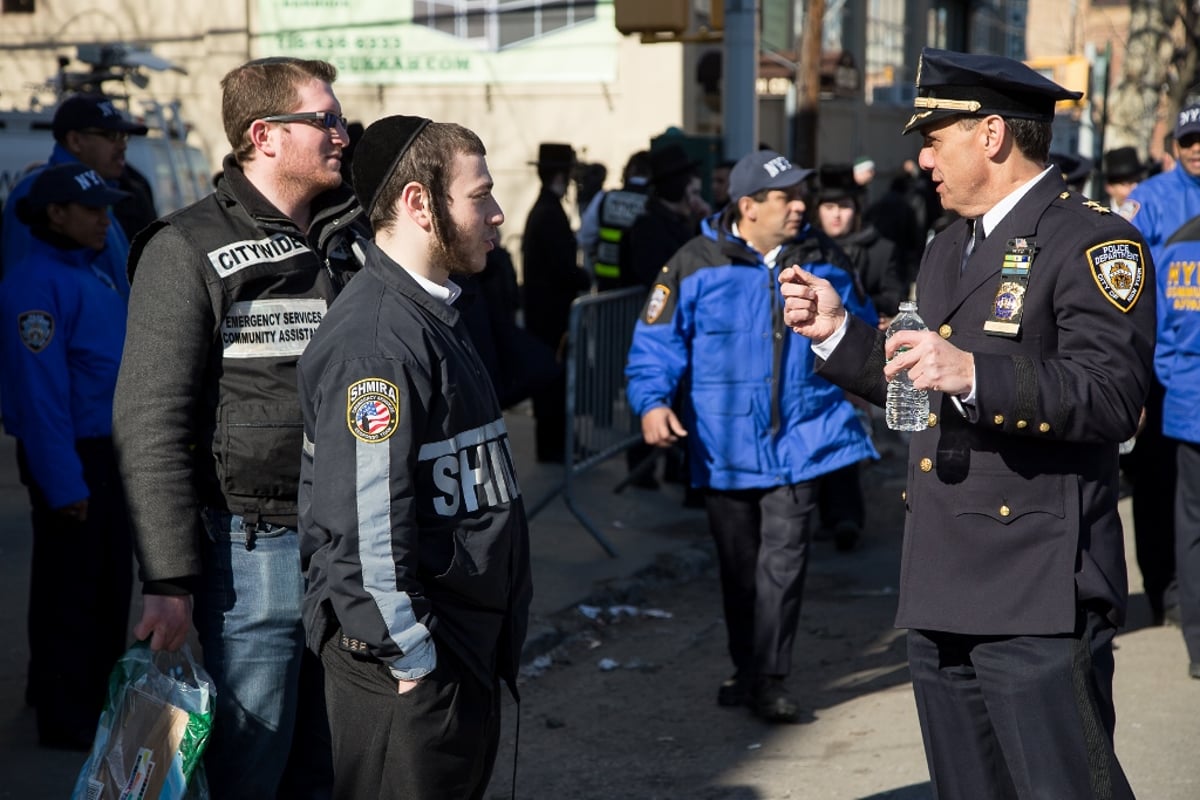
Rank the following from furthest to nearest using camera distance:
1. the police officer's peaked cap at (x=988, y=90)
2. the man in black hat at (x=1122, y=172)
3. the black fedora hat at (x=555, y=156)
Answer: the black fedora hat at (x=555, y=156) < the man in black hat at (x=1122, y=172) < the police officer's peaked cap at (x=988, y=90)

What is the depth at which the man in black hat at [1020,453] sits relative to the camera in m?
3.08

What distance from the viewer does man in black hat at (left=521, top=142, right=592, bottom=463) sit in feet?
33.1

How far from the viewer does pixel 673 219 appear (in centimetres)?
959

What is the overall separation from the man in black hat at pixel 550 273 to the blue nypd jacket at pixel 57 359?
16.1 feet

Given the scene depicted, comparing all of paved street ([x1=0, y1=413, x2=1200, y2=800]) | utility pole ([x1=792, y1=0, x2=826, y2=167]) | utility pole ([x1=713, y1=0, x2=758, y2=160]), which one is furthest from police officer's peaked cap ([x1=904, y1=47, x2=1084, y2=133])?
utility pole ([x1=792, y1=0, x2=826, y2=167])

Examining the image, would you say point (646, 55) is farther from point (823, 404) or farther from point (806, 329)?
point (806, 329)

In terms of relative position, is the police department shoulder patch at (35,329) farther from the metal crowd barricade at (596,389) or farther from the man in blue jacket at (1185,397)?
the man in blue jacket at (1185,397)

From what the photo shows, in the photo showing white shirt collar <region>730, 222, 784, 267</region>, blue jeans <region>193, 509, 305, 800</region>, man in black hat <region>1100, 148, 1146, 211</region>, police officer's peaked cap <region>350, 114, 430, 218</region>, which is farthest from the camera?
man in black hat <region>1100, 148, 1146, 211</region>

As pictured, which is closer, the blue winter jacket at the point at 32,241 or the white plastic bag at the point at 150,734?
the white plastic bag at the point at 150,734

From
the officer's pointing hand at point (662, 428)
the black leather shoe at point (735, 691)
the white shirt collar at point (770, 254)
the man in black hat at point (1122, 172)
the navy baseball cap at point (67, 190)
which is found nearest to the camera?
the navy baseball cap at point (67, 190)

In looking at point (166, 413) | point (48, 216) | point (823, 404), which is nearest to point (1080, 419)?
point (166, 413)

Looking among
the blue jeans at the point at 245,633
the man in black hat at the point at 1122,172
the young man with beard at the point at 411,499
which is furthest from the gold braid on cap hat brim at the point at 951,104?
the man in black hat at the point at 1122,172

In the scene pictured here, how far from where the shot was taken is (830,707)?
5.96m

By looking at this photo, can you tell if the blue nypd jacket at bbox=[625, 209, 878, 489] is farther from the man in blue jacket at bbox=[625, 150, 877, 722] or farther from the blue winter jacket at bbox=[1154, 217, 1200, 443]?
the blue winter jacket at bbox=[1154, 217, 1200, 443]
